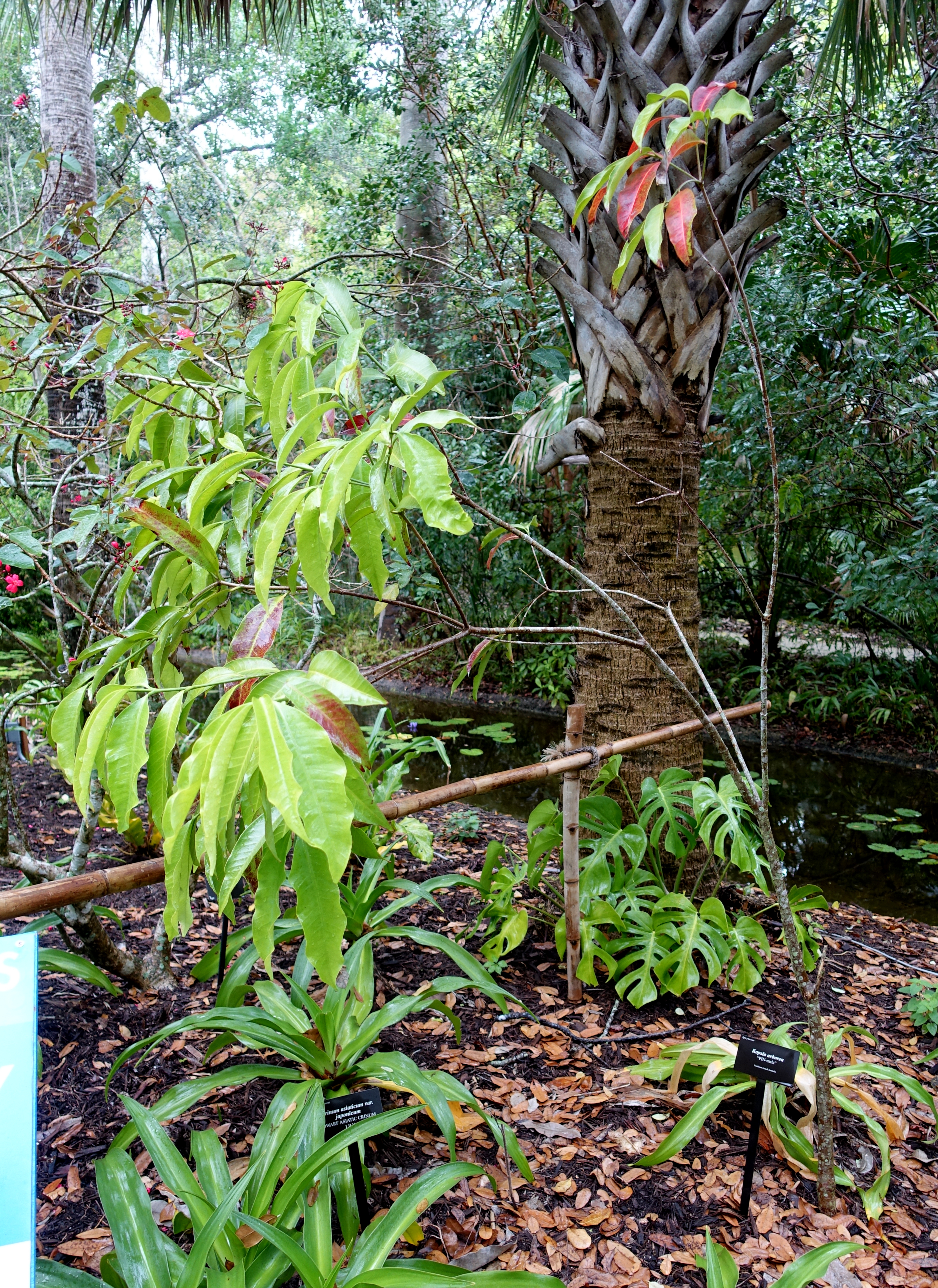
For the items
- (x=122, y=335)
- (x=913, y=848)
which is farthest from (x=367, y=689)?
(x=913, y=848)

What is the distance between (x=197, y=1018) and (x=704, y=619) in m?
5.94

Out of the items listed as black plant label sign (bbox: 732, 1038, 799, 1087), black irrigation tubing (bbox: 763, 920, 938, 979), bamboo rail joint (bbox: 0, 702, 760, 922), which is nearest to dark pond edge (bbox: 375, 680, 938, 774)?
black irrigation tubing (bbox: 763, 920, 938, 979)

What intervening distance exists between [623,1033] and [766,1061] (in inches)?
21.8

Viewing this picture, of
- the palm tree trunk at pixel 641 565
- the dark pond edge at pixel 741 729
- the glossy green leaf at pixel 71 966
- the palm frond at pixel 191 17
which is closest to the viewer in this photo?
the glossy green leaf at pixel 71 966

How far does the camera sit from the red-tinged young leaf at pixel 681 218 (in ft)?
3.69

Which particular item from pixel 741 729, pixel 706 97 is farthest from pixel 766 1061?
pixel 741 729

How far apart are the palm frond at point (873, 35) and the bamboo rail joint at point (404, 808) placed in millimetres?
2779

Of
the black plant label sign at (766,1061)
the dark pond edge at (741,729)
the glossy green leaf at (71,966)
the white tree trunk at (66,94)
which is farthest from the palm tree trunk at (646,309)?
the white tree trunk at (66,94)

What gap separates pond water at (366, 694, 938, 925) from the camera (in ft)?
11.7

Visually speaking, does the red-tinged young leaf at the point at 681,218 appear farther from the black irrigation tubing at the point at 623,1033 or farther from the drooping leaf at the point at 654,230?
the black irrigation tubing at the point at 623,1033

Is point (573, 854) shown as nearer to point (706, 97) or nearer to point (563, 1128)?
point (563, 1128)

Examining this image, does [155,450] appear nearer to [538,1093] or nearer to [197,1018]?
[197,1018]

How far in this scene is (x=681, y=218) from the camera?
114 cm

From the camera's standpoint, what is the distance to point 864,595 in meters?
4.74
